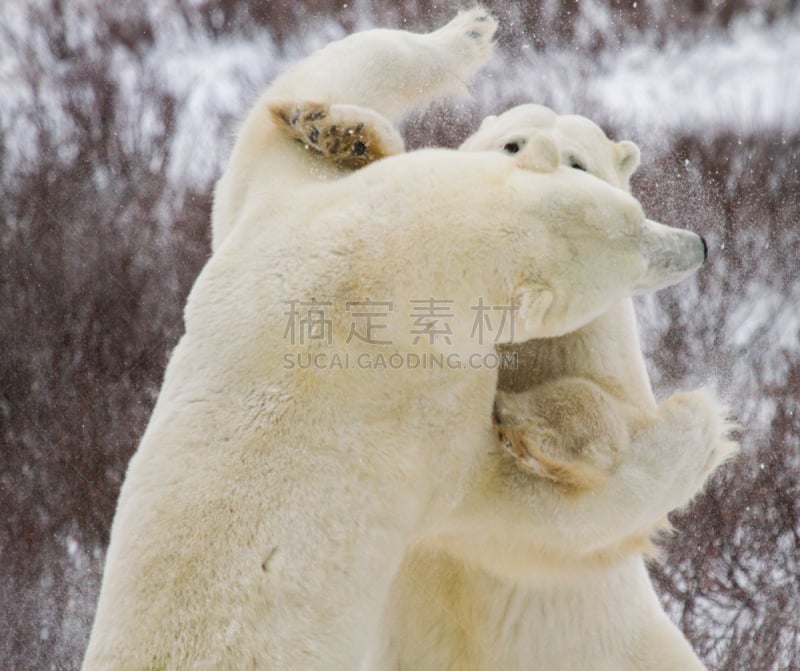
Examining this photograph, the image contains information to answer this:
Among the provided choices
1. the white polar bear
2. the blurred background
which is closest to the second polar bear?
the white polar bear

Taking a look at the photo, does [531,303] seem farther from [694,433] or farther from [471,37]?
[471,37]

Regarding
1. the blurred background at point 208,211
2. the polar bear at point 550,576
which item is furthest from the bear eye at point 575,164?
the blurred background at point 208,211

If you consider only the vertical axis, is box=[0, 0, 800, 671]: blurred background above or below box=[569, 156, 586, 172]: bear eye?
below

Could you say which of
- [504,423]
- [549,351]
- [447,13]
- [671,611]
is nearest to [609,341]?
[549,351]

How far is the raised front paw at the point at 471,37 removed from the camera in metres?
1.28

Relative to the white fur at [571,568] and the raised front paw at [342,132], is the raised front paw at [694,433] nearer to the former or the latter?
the white fur at [571,568]

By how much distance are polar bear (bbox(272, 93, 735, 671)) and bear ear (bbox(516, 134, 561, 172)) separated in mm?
88

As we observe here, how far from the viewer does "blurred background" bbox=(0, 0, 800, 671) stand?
14.7 ft

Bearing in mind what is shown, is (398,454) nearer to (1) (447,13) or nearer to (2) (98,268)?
(1) (447,13)

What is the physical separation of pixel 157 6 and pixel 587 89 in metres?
2.41

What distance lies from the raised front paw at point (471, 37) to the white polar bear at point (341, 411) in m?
0.38

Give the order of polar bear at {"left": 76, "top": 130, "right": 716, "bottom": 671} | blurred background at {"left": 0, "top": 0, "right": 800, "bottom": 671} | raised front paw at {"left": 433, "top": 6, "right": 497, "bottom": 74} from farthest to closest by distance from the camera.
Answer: blurred background at {"left": 0, "top": 0, "right": 800, "bottom": 671} < raised front paw at {"left": 433, "top": 6, "right": 497, "bottom": 74} < polar bear at {"left": 76, "top": 130, "right": 716, "bottom": 671}

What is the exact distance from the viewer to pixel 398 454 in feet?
2.84

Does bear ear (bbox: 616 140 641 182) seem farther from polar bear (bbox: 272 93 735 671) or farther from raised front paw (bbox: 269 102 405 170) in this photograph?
raised front paw (bbox: 269 102 405 170)
